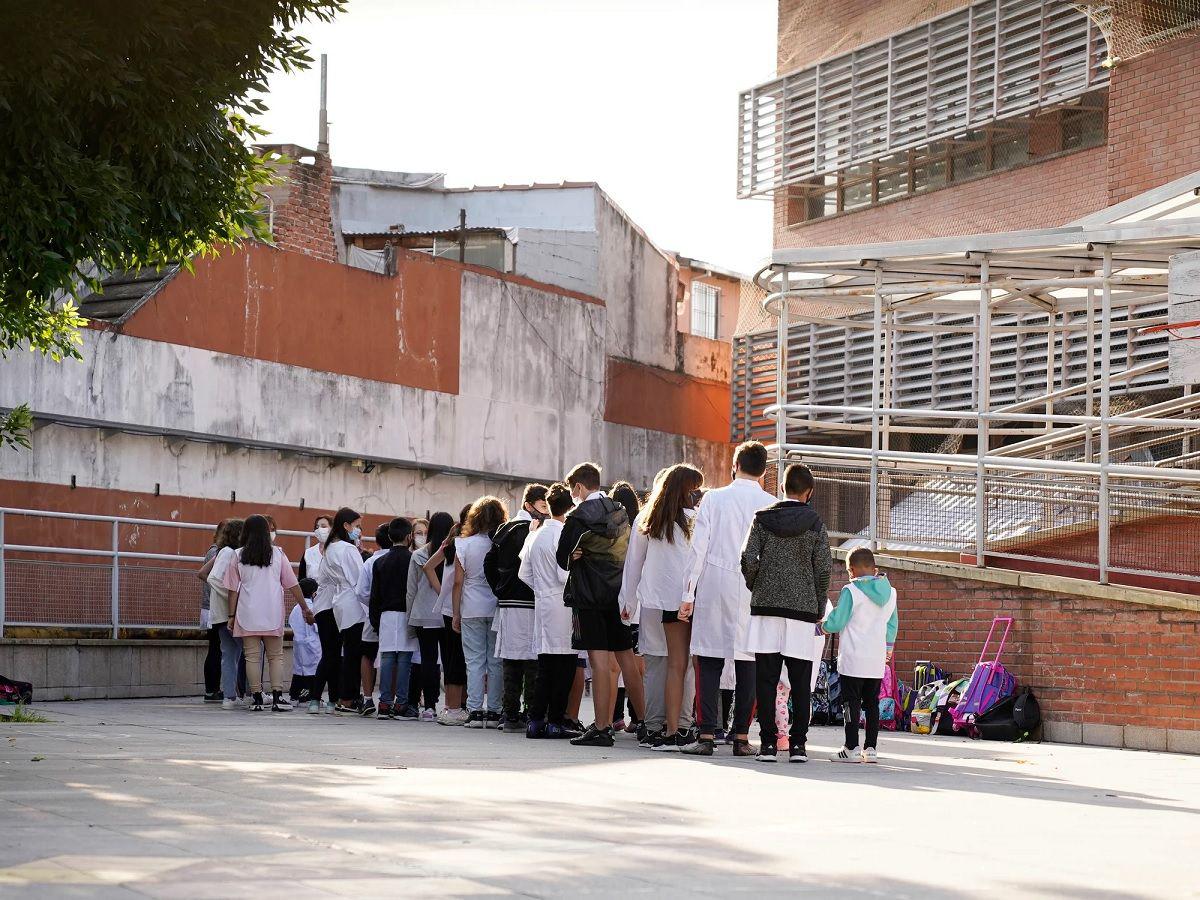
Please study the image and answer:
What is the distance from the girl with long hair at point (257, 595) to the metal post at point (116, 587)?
2407mm

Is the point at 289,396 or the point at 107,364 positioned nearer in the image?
the point at 107,364

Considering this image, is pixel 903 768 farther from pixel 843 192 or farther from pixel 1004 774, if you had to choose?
pixel 843 192

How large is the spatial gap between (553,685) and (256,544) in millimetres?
4179

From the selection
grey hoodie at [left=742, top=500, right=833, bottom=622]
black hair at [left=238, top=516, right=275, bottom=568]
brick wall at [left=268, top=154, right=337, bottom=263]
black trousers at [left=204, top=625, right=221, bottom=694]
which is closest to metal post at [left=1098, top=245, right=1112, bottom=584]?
grey hoodie at [left=742, top=500, right=833, bottom=622]

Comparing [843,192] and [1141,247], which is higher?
[843,192]

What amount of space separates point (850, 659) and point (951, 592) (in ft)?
13.6

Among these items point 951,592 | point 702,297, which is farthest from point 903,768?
point 702,297

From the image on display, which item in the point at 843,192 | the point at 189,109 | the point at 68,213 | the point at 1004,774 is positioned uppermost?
the point at 843,192

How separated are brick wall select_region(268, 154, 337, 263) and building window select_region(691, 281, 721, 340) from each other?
12955mm

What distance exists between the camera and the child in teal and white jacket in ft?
37.4

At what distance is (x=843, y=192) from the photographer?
92.9 ft

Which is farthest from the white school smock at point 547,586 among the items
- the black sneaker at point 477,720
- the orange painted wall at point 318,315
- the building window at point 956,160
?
the orange painted wall at point 318,315

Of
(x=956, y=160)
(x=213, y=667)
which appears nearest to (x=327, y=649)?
(x=213, y=667)

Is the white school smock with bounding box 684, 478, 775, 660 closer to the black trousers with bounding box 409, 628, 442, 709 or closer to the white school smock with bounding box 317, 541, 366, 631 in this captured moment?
the black trousers with bounding box 409, 628, 442, 709
